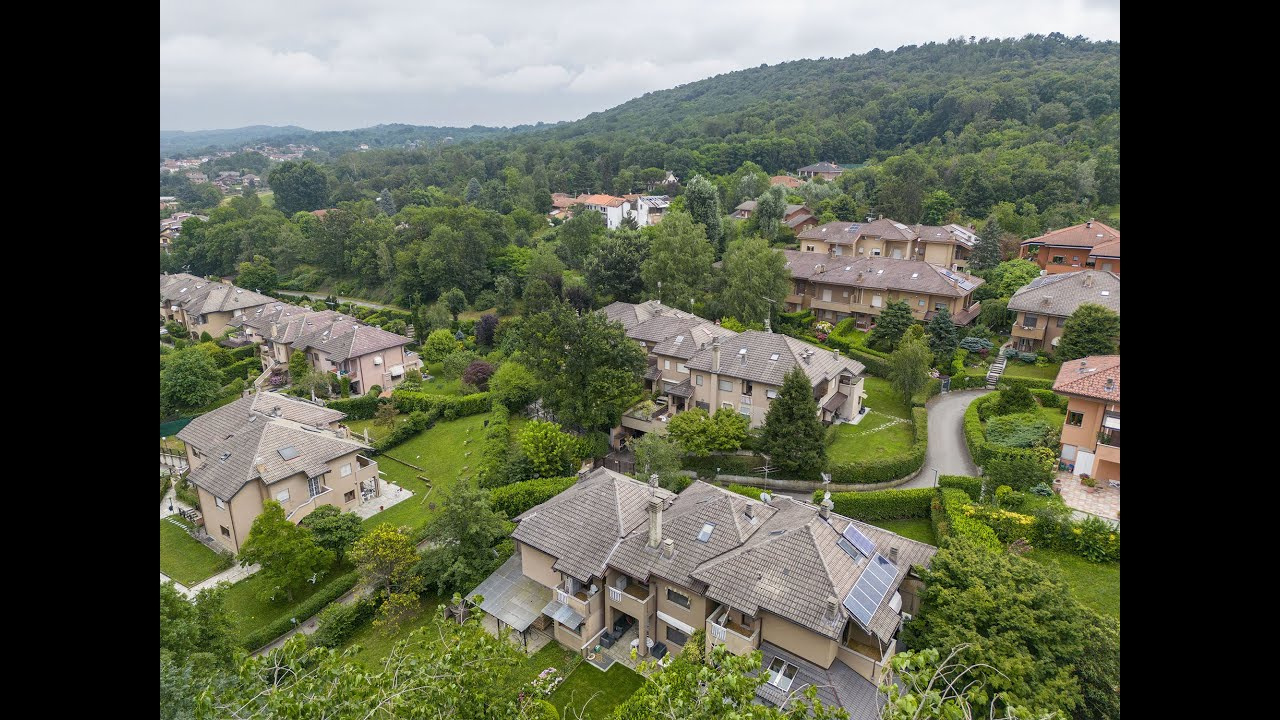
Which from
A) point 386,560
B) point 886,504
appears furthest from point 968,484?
point 386,560

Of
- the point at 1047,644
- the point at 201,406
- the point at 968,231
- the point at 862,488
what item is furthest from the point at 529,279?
the point at 1047,644

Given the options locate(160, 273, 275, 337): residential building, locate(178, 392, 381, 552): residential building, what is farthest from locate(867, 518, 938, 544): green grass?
locate(160, 273, 275, 337): residential building

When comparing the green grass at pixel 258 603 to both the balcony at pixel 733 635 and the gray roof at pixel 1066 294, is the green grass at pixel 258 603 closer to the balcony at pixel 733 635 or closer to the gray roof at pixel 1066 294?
the balcony at pixel 733 635

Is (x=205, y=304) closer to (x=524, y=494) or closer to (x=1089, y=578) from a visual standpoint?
(x=524, y=494)

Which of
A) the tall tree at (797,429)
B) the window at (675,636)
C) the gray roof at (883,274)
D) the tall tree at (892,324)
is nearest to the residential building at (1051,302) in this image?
the gray roof at (883,274)
